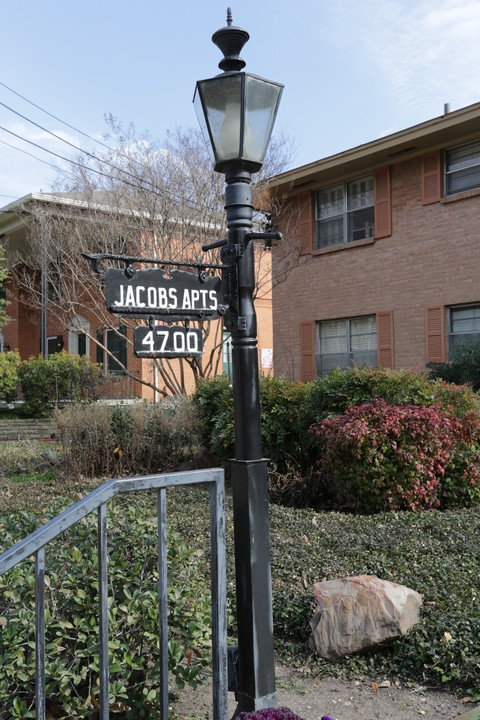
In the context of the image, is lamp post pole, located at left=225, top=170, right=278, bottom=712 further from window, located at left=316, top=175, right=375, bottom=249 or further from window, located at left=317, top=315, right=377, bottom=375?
window, located at left=316, top=175, right=375, bottom=249

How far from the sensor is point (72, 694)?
10.2ft

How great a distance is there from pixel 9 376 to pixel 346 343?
372 inches

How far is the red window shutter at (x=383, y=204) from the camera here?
604 inches

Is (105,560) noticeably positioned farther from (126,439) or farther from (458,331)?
(458,331)

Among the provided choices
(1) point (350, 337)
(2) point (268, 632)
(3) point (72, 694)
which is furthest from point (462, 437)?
(1) point (350, 337)

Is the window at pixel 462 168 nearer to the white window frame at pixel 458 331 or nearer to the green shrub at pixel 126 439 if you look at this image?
the white window frame at pixel 458 331

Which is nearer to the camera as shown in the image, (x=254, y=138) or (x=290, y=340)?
(x=254, y=138)

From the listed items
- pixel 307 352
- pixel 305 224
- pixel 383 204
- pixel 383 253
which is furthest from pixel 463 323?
pixel 305 224

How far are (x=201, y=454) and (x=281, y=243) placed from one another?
849 cm

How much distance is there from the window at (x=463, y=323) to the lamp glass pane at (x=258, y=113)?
11.1 meters

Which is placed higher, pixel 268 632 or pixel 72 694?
pixel 268 632

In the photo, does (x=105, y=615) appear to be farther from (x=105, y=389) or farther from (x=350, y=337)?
(x=105, y=389)

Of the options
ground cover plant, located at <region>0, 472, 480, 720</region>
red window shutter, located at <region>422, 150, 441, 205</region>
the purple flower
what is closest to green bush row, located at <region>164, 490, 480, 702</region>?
ground cover plant, located at <region>0, 472, 480, 720</region>

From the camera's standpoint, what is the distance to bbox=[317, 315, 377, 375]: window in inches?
625
